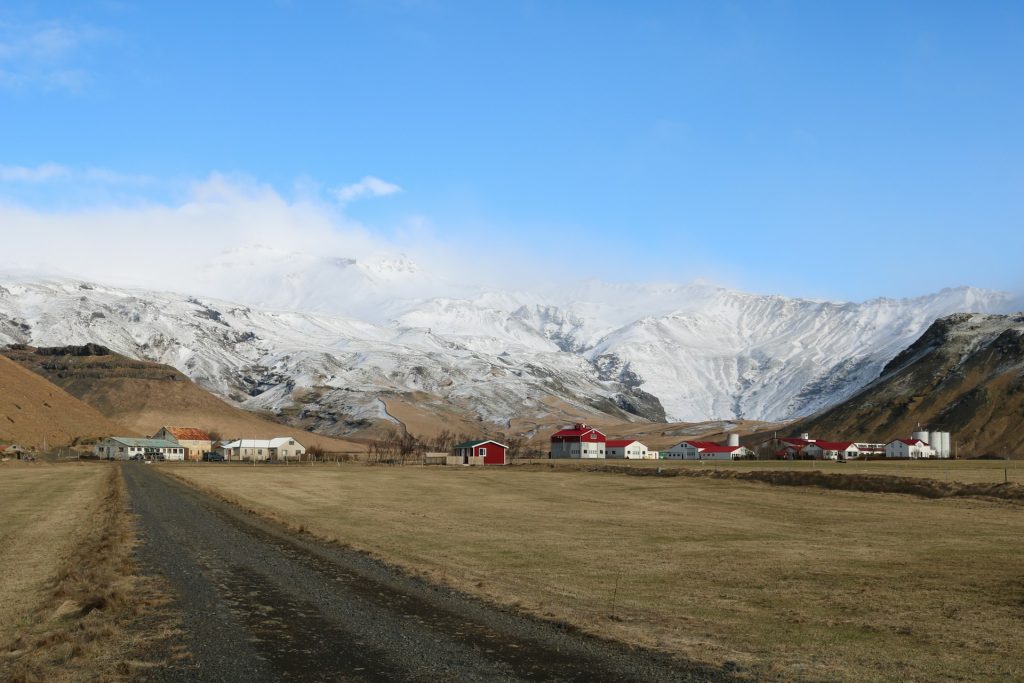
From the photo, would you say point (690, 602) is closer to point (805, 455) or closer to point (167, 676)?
point (167, 676)

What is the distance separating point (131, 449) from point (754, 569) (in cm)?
18225

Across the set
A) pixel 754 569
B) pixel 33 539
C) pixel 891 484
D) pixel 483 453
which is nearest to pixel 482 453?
pixel 483 453

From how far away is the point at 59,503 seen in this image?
56625 millimetres

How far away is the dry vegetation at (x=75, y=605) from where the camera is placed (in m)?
16.5

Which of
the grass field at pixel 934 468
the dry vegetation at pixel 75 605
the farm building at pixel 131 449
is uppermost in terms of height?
the dry vegetation at pixel 75 605

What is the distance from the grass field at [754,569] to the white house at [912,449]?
392 ft

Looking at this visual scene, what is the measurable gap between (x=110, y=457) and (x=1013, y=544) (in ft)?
593

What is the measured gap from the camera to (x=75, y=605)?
2194 centimetres

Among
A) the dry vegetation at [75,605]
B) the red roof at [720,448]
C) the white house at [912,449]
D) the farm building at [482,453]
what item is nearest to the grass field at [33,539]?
the dry vegetation at [75,605]

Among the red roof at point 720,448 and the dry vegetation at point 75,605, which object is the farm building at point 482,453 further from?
the dry vegetation at point 75,605

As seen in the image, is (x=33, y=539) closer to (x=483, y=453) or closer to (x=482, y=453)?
(x=482, y=453)

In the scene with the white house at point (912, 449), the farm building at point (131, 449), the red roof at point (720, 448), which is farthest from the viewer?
the red roof at point (720, 448)

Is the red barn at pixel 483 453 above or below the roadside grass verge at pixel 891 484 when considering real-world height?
below

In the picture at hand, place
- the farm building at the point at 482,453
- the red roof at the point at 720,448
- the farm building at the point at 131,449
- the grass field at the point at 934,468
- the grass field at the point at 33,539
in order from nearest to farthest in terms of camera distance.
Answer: the grass field at the point at 33,539 → the grass field at the point at 934,468 → the farm building at the point at 482,453 → the farm building at the point at 131,449 → the red roof at the point at 720,448
